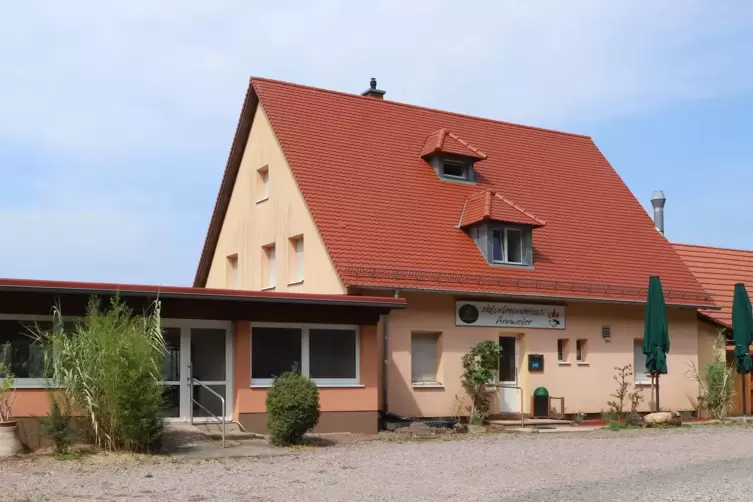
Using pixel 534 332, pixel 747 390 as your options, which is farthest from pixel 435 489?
pixel 747 390

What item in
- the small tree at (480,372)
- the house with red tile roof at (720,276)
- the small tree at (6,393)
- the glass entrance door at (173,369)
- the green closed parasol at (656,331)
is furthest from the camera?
the house with red tile roof at (720,276)

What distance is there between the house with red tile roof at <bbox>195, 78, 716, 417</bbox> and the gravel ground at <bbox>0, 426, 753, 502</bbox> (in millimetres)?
4469

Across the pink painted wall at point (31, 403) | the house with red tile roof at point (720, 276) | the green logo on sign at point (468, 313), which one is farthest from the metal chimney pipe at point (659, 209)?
the pink painted wall at point (31, 403)

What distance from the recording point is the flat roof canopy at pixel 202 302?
58.0 feet

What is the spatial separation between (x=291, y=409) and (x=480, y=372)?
21.1ft

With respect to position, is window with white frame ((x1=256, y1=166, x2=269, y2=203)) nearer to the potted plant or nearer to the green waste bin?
the green waste bin

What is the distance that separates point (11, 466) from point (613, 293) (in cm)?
1602

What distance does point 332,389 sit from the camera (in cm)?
2069

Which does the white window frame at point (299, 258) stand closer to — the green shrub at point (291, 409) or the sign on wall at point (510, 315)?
the sign on wall at point (510, 315)

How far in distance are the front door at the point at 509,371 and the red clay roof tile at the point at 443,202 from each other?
1496 millimetres

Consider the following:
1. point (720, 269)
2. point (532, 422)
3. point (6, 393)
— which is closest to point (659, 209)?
point (720, 269)

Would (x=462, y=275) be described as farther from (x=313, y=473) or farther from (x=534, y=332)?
(x=313, y=473)

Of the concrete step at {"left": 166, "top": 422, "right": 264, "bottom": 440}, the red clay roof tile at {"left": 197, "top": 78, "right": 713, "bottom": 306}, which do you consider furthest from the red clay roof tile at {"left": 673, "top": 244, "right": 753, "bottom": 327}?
the concrete step at {"left": 166, "top": 422, "right": 264, "bottom": 440}

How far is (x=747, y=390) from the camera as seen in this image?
28891 mm
